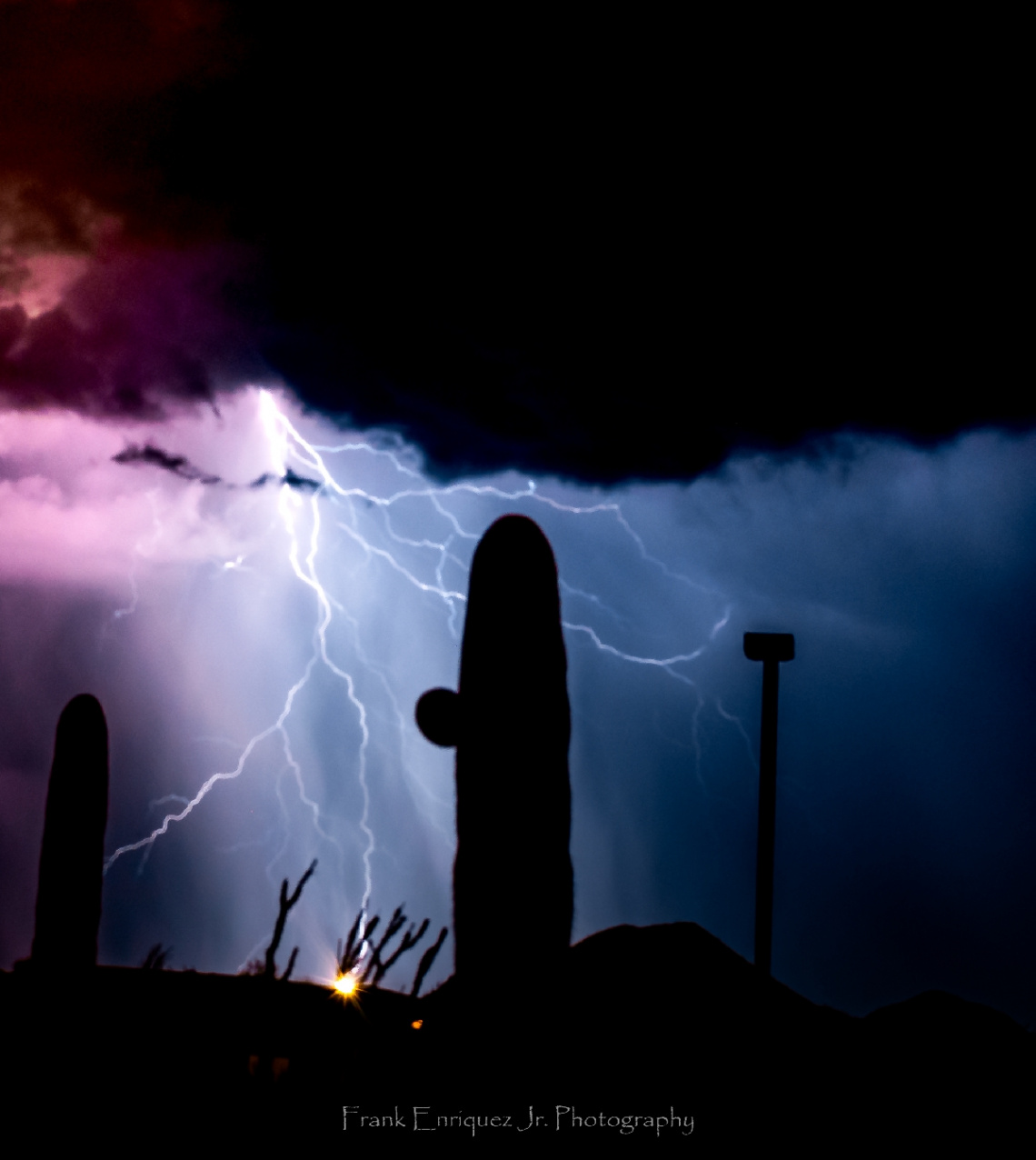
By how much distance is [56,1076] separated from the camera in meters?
3.83

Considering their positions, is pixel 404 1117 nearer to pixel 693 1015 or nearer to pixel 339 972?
pixel 693 1015

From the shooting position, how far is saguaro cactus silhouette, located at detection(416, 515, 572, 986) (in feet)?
8.91

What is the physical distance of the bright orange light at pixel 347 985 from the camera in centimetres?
569

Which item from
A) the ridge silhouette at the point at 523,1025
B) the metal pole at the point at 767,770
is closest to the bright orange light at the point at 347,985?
the ridge silhouette at the point at 523,1025

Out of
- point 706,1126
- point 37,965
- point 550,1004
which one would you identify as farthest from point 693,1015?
point 37,965

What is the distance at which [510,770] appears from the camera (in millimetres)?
2793

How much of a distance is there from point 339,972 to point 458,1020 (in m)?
4.57

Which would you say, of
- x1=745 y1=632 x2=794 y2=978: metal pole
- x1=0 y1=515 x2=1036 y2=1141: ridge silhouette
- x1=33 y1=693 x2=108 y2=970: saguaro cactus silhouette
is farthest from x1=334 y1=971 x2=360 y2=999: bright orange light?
x1=745 y1=632 x2=794 y2=978: metal pole

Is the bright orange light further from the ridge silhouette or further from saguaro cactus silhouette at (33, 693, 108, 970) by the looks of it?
saguaro cactus silhouette at (33, 693, 108, 970)

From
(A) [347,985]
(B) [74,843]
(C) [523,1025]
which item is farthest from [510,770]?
(A) [347,985]

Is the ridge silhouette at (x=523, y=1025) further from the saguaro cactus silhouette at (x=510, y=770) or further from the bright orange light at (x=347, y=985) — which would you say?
the bright orange light at (x=347, y=985)

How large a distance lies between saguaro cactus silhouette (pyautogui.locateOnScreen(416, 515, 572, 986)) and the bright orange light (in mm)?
3656

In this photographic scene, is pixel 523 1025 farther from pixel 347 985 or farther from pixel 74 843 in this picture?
pixel 347 985

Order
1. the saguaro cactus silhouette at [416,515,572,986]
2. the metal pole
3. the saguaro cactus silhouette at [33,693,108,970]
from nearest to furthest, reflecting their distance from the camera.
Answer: the saguaro cactus silhouette at [416,515,572,986] < the saguaro cactus silhouette at [33,693,108,970] < the metal pole
